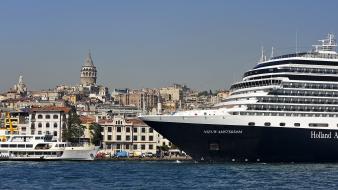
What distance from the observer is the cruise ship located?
234 ft

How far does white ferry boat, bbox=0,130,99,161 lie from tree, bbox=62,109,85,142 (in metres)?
25.7

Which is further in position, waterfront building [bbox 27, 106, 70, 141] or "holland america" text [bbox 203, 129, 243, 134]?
waterfront building [bbox 27, 106, 70, 141]

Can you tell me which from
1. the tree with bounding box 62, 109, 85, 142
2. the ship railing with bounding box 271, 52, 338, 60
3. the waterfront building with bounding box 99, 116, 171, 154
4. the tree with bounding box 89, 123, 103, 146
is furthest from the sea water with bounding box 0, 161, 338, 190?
the waterfront building with bounding box 99, 116, 171, 154

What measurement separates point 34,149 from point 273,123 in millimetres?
34587

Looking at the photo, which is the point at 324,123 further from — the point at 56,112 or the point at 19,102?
the point at 19,102

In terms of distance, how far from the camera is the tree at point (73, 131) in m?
125

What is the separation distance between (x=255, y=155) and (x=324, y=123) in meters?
6.28

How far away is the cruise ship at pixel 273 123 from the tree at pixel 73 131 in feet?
169

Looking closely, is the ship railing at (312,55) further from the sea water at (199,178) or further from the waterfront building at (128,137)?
the waterfront building at (128,137)

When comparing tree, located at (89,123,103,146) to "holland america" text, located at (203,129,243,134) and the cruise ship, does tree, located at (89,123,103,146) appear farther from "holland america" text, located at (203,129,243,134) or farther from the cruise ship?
"holland america" text, located at (203,129,243,134)

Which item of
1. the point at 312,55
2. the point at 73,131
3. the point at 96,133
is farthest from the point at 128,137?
the point at 312,55

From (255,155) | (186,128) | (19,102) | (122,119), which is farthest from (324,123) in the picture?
(19,102)

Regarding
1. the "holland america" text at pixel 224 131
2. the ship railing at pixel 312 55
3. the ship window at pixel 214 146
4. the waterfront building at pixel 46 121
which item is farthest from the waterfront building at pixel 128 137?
the "holland america" text at pixel 224 131

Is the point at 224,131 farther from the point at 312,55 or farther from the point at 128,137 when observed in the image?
the point at 128,137
